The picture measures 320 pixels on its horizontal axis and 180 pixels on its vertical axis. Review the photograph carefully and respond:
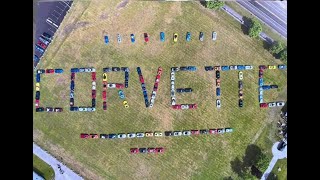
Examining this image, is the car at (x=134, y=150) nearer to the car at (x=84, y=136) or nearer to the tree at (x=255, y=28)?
the car at (x=84, y=136)

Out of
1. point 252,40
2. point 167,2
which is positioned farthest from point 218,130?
point 167,2

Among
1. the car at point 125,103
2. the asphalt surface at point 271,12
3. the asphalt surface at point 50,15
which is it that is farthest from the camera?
the asphalt surface at point 271,12

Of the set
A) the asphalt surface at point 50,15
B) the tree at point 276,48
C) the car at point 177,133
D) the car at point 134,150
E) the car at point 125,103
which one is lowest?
the car at point 134,150

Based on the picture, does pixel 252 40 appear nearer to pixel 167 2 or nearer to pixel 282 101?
pixel 282 101

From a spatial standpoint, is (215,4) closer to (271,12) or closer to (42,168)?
(271,12)

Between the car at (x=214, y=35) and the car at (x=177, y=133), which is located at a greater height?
the car at (x=214, y=35)

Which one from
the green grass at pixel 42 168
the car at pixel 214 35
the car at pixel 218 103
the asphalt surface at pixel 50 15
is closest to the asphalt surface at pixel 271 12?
the car at pixel 214 35
